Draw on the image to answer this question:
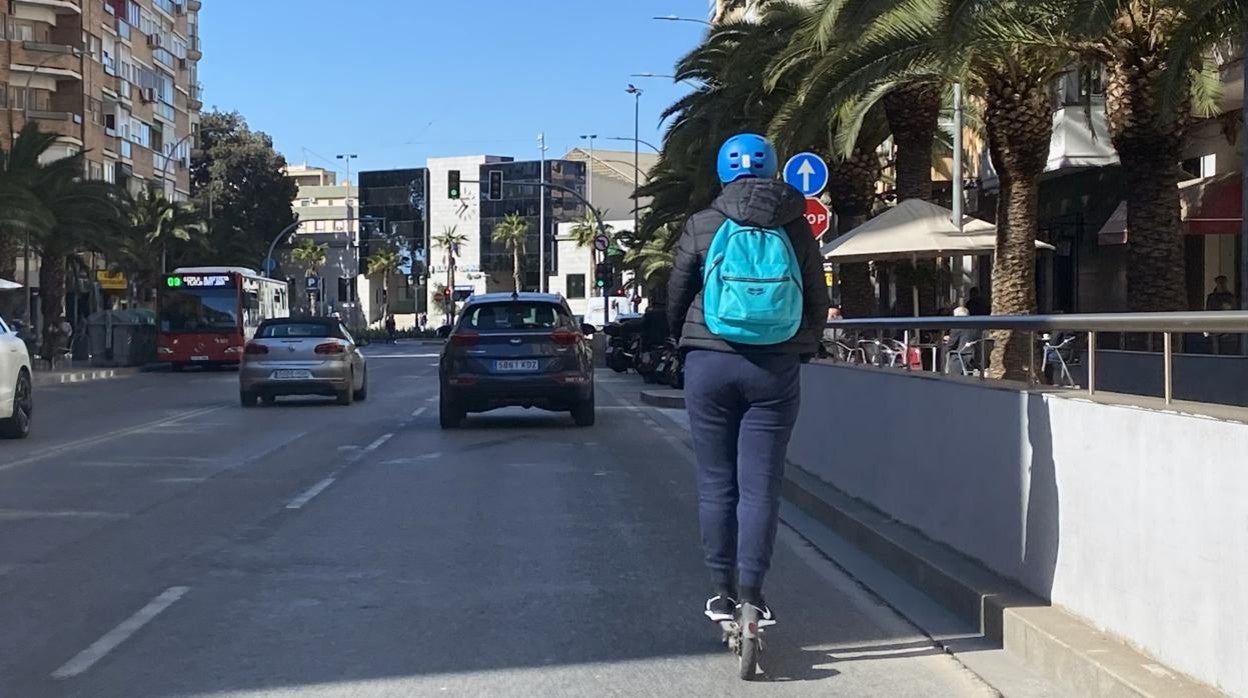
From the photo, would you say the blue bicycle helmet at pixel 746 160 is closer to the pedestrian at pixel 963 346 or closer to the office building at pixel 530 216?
the pedestrian at pixel 963 346

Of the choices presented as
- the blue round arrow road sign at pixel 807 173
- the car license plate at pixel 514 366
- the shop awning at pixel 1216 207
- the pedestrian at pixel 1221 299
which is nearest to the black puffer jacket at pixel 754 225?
the blue round arrow road sign at pixel 807 173

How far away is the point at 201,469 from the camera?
46.3 ft

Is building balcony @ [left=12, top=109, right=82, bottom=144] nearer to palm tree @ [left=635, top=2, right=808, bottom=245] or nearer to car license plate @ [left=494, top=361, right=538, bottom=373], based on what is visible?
palm tree @ [left=635, top=2, right=808, bottom=245]

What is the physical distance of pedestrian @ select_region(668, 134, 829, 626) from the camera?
5.93m

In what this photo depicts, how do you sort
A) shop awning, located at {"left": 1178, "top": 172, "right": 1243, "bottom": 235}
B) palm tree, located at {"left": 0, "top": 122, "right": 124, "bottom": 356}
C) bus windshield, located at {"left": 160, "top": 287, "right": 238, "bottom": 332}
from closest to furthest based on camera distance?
1. shop awning, located at {"left": 1178, "top": 172, "right": 1243, "bottom": 235}
2. palm tree, located at {"left": 0, "top": 122, "right": 124, "bottom": 356}
3. bus windshield, located at {"left": 160, "top": 287, "right": 238, "bottom": 332}

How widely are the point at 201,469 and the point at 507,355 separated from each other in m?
4.86

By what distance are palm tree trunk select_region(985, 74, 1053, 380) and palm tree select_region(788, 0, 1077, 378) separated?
1 cm

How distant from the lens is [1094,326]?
6113 mm

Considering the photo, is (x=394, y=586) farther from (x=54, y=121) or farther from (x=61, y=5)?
(x=61, y=5)

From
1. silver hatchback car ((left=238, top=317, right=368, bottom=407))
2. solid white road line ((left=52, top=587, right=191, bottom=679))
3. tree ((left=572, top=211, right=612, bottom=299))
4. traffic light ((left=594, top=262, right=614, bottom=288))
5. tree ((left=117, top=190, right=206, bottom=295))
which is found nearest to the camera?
solid white road line ((left=52, top=587, right=191, bottom=679))

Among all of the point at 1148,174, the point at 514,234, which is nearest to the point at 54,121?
the point at 1148,174

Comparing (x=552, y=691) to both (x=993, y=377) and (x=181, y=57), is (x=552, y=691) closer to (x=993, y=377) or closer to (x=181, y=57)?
(x=993, y=377)

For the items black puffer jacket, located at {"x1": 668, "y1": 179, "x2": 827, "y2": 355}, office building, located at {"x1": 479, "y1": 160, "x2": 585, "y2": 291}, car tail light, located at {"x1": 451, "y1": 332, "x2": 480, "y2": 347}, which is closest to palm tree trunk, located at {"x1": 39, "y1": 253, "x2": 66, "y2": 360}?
car tail light, located at {"x1": 451, "y1": 332, "x2": 480, "y2": 347}

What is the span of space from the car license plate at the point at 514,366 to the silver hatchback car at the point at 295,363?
6.48m
